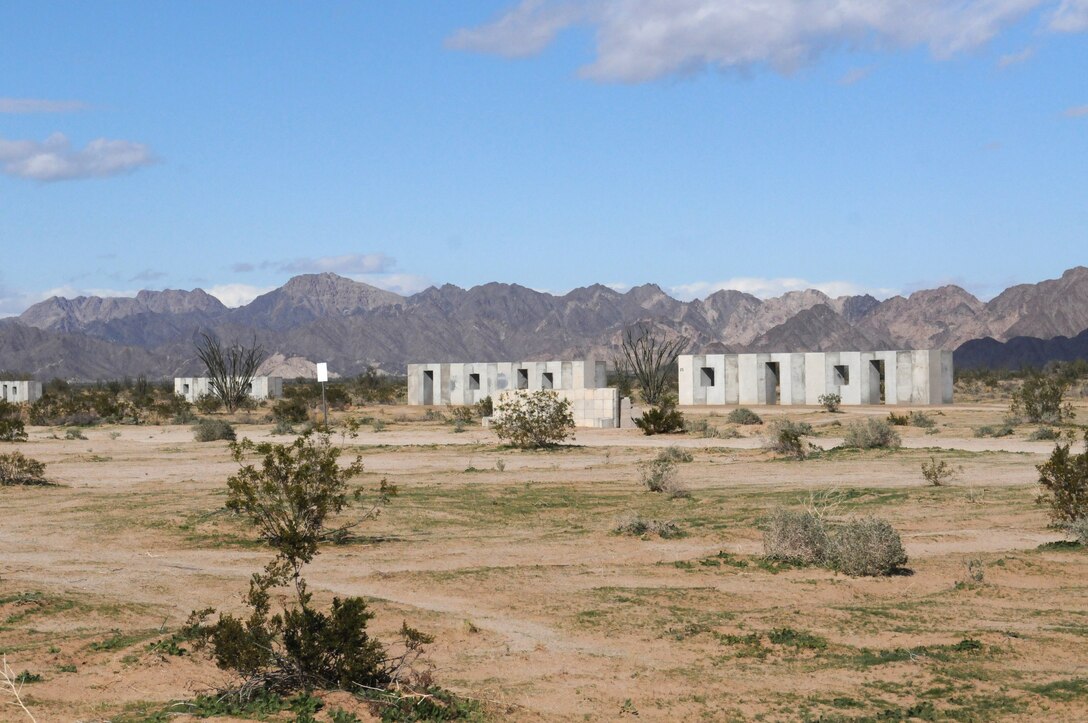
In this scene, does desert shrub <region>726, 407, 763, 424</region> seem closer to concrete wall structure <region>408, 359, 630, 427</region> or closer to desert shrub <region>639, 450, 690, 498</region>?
concrete wall structure <region>408, 359, 630, 427</region>

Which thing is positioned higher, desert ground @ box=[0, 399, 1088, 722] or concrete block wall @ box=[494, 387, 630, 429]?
concrete block wall @ box=[494, 387, 630, 429]

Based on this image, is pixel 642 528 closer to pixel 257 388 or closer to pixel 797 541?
pixel 797 541

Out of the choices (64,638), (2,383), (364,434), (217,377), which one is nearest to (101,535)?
(64,638)

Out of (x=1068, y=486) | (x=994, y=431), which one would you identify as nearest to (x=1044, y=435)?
(x=994, y=431)

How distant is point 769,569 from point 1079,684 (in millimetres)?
5931

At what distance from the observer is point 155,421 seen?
5953 cm

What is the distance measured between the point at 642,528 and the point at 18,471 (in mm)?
15016

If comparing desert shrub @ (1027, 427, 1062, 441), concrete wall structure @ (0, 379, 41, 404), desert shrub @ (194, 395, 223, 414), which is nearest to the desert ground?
desert shrub @ (1027, 427, 1062, 441)

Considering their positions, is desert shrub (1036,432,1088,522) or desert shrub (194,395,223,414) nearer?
desert shrub (1036,432,1088,522)

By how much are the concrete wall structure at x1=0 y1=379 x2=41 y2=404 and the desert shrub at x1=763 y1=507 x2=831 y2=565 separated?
82.3 metres

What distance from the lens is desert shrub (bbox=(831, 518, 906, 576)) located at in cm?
1498

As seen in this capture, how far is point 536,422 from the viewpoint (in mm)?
36656

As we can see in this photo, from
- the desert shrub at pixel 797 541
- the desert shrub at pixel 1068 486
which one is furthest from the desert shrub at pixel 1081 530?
the desert shrub at pixel 797 541

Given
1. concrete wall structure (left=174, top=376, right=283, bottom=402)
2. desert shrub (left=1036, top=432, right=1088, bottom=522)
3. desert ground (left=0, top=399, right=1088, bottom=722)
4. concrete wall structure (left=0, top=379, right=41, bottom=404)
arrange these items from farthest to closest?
concrete wall structure (left=0, top=379, right=41, bottom=404)
concrete wall structure (left=174, top=376, right=283, bottom=402)
desert shrub (left=1036, top=432, right=1088, bottom=522)
desert ground (left=0, top=399, right=1088, bottom=722)
